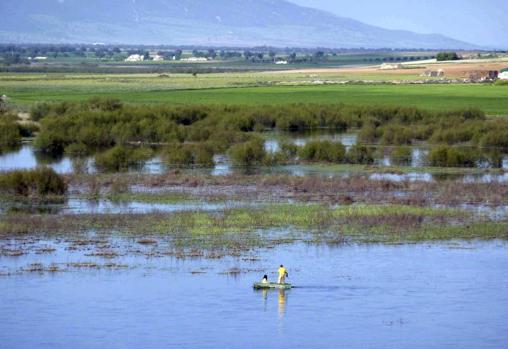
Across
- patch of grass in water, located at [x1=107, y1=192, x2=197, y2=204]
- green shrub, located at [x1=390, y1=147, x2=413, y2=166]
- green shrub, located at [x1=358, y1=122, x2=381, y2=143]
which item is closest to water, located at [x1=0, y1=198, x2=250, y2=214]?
patch of grass in water, located at [x1=107, y1=192, x2=197, y2=204]

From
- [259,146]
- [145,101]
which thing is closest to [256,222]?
[259,146]

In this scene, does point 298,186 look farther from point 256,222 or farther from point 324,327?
point 324,327

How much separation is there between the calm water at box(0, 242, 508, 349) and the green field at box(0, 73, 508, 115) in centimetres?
3871

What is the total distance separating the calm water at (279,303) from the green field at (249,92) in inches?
1524

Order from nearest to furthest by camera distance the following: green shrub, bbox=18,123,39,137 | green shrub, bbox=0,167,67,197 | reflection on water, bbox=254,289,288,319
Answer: reflection on water, bbox=254,289,288,319 < green shrub, bbox=0,167,67,197 < green shrub, bbox=18,123,39,137

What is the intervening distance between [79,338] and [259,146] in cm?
2291

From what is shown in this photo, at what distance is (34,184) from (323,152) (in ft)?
Answer: 41.4

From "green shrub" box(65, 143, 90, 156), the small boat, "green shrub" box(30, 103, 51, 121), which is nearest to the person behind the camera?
the small boat

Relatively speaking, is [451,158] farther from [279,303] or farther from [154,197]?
[279,303]

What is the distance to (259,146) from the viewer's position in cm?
4297

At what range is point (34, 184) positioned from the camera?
3381 centimetres

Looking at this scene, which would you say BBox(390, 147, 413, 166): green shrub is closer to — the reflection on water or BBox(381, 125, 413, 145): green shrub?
BBox(381, 125, 413, 145): green shrub

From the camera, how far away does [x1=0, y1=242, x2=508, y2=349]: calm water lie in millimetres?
20625

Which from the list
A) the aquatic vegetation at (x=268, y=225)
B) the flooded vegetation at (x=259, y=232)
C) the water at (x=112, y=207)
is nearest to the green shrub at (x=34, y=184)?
the flooded vegetation at (x=259, y=232)
